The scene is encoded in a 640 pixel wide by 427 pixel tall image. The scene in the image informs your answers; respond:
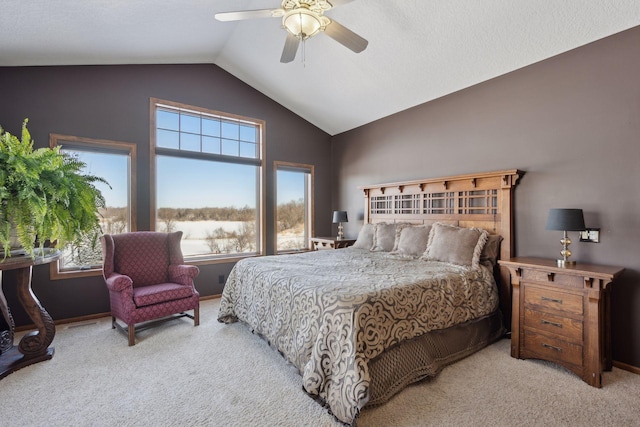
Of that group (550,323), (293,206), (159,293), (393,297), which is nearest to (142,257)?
(159,293)

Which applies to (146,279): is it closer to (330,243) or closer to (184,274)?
(184,274)

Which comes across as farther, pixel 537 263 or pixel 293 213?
pixel 293 213

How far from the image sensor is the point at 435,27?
2.92 meters

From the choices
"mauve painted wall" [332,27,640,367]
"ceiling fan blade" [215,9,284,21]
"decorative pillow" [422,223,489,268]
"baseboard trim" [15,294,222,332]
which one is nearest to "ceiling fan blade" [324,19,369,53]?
"ceiling fan blade" [215,9,284,21]

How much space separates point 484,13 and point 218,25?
9.55 feet

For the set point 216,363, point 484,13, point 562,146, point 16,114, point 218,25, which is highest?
point 218,25

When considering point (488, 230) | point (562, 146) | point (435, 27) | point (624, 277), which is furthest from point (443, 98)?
point (624, 277)

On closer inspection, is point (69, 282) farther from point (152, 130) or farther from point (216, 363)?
point (216, 363)

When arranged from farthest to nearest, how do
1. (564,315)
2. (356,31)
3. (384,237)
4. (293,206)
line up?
(293,206)
(384,237)
(356,31)
(564,315)

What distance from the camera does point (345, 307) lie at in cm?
192

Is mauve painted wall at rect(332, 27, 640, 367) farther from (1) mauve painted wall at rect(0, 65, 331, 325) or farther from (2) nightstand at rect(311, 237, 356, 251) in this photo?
(1) mauve painted wall at rect(0, 65, 331, 325)

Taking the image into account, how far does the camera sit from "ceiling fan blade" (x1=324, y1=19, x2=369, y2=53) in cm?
229

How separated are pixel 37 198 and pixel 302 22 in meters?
2.41

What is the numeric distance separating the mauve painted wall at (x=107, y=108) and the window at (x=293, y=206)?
0.73ft
